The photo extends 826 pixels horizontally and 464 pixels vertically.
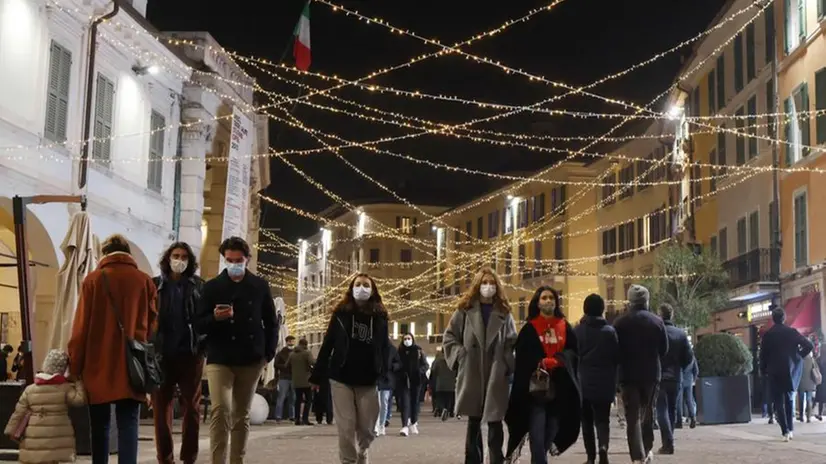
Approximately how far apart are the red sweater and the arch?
39.7ft

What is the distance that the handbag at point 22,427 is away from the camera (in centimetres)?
870

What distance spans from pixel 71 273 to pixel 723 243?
94.1 feet

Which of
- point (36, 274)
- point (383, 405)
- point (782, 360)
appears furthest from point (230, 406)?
point (36, 274)

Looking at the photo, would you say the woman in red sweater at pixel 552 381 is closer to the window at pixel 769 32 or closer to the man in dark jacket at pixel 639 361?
the man in dark jacket at pixel 639 361

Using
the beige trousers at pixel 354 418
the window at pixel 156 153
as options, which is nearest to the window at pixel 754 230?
the window at pixel 156 153

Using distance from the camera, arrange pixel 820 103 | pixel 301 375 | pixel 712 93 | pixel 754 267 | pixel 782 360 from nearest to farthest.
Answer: pixel 782 360 → pixel 301 375 → pixel 820 103 → pixel 754 267 → pixel 712 93

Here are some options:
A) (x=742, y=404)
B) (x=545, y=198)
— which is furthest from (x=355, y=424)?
(x=545, y=198)

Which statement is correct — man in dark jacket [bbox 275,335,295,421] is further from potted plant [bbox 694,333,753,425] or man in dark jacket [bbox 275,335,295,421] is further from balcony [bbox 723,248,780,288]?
balcony [bbox 723,248,780,288]

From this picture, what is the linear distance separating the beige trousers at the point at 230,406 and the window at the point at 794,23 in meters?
24.1

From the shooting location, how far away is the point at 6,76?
19188 mm

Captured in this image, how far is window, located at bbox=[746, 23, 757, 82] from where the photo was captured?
34.8 meters

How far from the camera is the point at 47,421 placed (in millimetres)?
8734

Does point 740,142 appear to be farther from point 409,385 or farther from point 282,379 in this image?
point 409,385

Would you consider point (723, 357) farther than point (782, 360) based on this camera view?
Yes
